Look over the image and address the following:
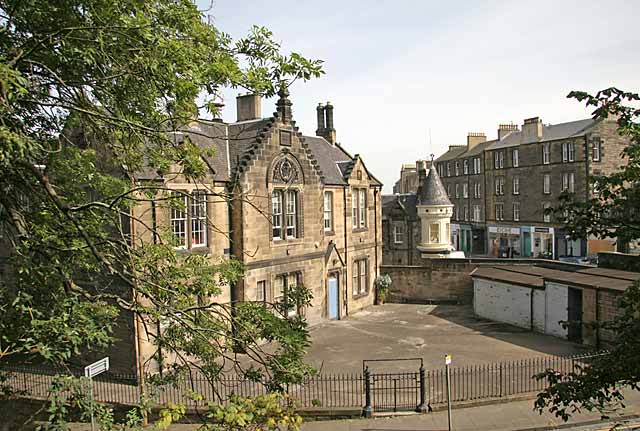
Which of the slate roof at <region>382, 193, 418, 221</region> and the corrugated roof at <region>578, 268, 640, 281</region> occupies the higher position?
the slate roof at <region>382, 193, 418, 221</region>

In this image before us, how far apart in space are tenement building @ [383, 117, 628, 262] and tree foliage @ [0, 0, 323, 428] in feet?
114

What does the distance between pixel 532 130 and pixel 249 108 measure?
34.2 metres

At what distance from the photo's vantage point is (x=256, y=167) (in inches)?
914

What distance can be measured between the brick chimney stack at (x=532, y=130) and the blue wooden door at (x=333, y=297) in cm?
3203

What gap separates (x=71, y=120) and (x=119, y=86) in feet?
4.99

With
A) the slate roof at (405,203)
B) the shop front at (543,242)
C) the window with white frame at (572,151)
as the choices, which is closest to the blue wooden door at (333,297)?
the slate roof at (405,203)

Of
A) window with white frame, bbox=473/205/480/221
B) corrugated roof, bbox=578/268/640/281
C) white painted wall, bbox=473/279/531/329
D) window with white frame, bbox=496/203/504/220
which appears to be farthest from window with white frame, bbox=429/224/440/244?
window with white frame, bbox=473/205/480/221

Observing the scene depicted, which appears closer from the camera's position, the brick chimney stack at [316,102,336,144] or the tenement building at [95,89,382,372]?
the tenement building at [95,89,382,372]

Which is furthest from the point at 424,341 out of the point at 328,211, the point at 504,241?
the point at 504,241

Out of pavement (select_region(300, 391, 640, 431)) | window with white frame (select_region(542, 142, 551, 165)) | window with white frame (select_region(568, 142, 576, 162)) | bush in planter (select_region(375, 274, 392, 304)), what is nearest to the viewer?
pavement (select_region(300, 391, 640, 431))

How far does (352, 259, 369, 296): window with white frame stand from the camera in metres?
31.3

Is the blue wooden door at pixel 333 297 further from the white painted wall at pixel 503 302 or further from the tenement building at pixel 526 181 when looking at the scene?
the tenement building at pixel 526 181

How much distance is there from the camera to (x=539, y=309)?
2525 cm

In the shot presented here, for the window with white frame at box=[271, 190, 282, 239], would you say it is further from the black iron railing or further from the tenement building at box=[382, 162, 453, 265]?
the tenement building at box=[382, 162, 453, 265]
